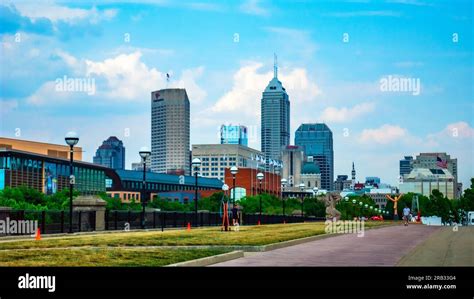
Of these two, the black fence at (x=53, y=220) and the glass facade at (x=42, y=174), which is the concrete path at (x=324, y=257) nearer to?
the black fence at (x=53, y=220)

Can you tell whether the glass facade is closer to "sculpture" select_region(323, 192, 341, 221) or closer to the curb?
"sculpture" select_region(323, 192, 341, 221)

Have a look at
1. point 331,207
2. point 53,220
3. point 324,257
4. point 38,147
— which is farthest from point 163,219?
point 38,147

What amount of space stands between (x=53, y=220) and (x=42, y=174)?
120836mm

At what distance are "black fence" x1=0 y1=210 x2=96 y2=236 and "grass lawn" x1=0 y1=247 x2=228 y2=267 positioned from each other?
12.5 metres

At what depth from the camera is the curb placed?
62.1 feet

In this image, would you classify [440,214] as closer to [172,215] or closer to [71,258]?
[172,215]

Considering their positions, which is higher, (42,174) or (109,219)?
(42,174)

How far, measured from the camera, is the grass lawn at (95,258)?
57.4 ft

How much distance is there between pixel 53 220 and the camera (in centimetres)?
4172

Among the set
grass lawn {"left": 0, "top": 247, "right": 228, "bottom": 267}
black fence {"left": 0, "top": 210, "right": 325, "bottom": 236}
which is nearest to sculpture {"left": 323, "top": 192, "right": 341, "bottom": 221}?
black fence {"left": 0, "top": 210, "right": 325, "bottom": 236}

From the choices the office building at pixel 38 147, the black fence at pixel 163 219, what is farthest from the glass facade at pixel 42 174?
the black fence at pixel 163 219

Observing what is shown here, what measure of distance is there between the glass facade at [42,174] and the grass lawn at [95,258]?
128132 mm

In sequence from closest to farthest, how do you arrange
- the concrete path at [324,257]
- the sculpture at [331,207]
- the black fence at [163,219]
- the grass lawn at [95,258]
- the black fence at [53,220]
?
the grass lawn at [95,258]
the concrete path at [324,257]
the black fence at [53,220]
the black fence at [163,219]
the sculpture at [331,207]

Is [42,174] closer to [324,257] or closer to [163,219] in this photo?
[163,219]
